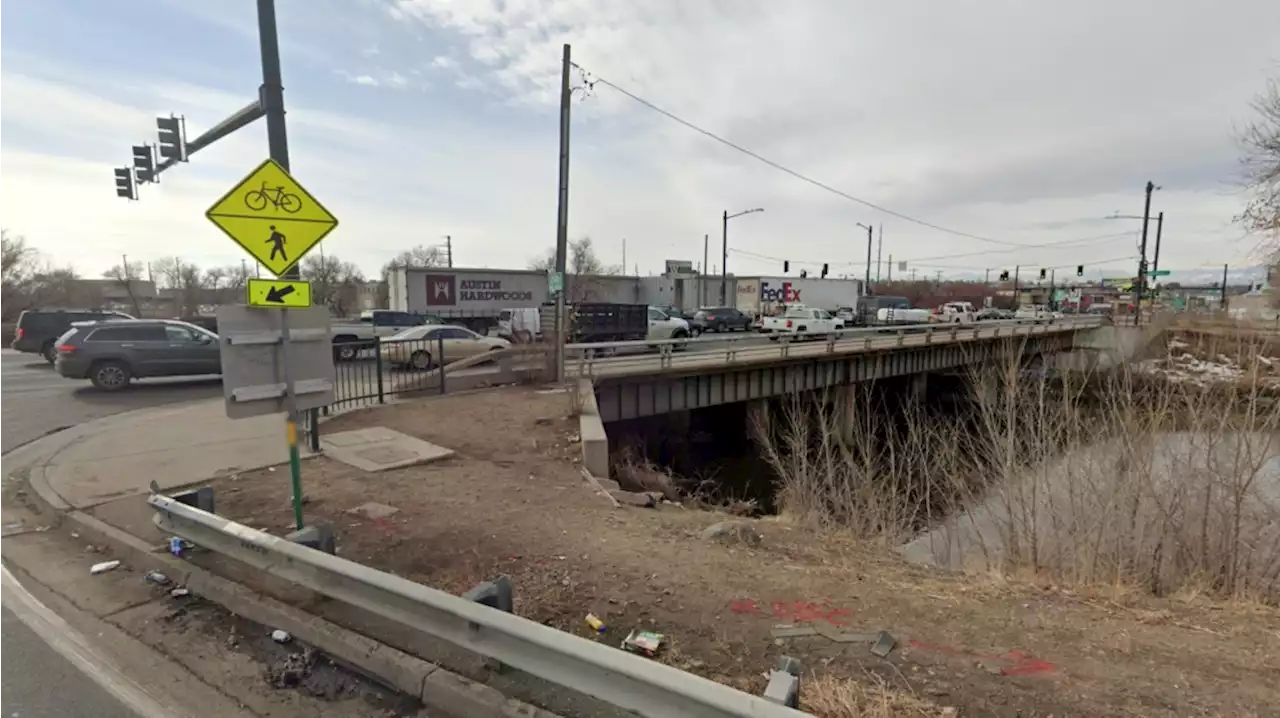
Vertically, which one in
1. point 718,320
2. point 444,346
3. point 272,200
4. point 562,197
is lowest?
point 444,346

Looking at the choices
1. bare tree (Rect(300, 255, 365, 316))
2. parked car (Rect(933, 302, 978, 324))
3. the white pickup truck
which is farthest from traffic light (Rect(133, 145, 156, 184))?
bare tree (Rect(300, 255, 365, 316))

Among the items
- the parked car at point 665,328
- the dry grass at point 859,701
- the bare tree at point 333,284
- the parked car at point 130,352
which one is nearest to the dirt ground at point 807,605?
the dry grass at point 859,701

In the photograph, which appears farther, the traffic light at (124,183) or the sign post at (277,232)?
the traffic light at (124,183)

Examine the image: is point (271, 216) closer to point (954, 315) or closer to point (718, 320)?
point (718, 320)

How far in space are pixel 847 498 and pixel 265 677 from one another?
728 cm

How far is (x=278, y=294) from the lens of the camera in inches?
194

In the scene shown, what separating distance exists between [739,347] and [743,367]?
7.29m

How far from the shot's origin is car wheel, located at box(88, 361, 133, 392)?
14.3 metres

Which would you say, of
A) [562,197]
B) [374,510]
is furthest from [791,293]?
[374,510]

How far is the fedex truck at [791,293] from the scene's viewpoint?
59.8m

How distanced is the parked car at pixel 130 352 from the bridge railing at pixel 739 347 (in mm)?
9499

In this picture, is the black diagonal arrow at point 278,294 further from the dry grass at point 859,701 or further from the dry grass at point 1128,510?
the dry grass at point 1128,510

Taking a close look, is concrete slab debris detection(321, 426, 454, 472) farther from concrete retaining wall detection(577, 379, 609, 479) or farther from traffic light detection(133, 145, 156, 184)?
traffic light detection(133, 145, 156, 184)

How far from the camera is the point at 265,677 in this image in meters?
3.42
